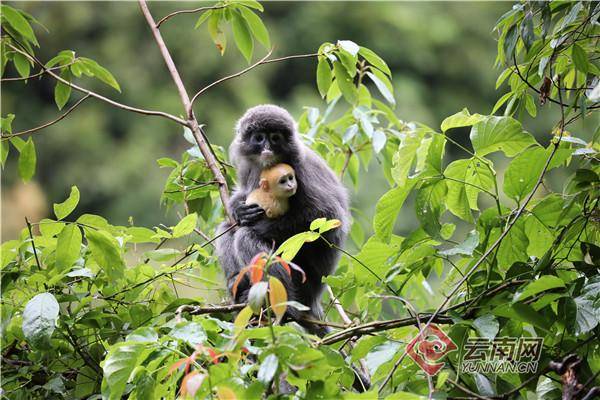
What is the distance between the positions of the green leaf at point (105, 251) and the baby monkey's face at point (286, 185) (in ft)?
3.67

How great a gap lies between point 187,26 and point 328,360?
46.4 feet

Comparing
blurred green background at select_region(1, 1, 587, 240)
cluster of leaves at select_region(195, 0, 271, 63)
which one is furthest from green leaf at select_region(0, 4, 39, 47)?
blurred green background at select_region(1, 1, 587, 240)

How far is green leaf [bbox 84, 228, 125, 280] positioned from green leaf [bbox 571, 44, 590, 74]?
128 centimetres

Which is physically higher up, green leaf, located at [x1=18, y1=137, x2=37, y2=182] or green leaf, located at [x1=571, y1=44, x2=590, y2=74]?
green leaf, located at [x1=571, y1=44, x2=590, y2=74]

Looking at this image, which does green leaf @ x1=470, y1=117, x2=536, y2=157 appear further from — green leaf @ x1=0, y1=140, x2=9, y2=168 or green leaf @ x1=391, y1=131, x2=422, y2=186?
green leaf @ x1=0, y1=140, x2=9, y2=168

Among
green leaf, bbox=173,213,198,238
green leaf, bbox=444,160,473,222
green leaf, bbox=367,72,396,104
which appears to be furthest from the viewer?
green leaf, bbox=367,72,396,104

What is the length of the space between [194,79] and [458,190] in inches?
512

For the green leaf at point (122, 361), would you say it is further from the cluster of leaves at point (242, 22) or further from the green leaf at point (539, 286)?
the cluster of leaves at point (242, 22)

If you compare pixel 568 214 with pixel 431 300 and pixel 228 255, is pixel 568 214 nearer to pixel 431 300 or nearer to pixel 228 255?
pixel 431 300

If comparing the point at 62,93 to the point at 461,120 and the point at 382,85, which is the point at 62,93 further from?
the point at 461,120

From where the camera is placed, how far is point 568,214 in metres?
1.84

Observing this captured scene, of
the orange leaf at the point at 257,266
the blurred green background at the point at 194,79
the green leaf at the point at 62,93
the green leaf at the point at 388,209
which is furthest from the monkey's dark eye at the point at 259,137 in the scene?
the blurred green background at the point at 194,79

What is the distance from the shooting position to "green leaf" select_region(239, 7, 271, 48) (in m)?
2.65

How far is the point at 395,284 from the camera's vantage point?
2387 mm
